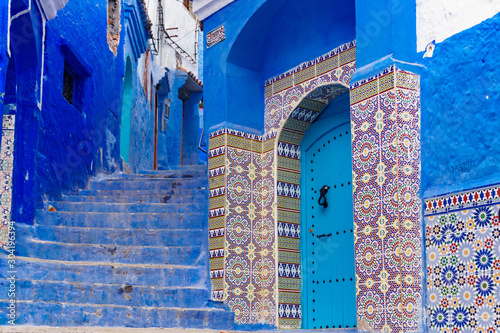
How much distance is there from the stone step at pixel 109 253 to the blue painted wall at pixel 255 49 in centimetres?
133

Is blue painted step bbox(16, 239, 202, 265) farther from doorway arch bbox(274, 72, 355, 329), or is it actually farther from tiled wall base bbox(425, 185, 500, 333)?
tiled wall base bbox(425, 185, 500, 333)

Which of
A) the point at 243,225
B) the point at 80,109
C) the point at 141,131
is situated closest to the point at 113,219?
the point at 243,225

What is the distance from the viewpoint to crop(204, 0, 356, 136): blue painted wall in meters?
6.56

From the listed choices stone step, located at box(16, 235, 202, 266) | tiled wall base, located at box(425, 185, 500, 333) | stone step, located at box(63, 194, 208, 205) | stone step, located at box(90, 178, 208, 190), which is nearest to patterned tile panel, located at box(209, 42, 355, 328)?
stone step, located at box(16, 235, 202, 266)

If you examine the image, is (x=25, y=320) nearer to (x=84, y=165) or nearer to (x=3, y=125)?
(x=3, y=125)

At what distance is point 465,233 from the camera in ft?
14.7

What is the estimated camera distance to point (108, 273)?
6324mm

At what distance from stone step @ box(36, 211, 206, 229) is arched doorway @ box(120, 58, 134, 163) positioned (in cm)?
439

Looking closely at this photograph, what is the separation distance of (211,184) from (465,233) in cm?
294

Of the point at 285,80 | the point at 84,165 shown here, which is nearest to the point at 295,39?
the point at 285,80

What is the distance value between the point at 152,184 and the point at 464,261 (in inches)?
201

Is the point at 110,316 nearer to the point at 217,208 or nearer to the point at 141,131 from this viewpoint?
the point at 217,208

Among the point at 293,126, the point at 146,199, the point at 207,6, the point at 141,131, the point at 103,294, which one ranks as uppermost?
the point at 207,6

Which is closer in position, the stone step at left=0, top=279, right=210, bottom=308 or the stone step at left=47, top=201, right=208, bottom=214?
the stone step at left=0, top=279, right=210, bottom=308
